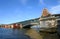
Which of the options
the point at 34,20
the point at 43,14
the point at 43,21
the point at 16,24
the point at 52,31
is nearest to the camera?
the point at 52,31

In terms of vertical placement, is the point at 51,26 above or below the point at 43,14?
below

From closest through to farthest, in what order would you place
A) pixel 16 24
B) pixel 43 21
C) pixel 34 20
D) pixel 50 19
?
1. pixel 50 19
2. pixel 43 21
3. pixel 34 20
4. pixel 16 24

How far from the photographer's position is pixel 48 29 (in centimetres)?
5922

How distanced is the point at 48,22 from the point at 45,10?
16.9 m

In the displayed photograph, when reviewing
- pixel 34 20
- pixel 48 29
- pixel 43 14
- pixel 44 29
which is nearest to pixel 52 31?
pixel 48 29

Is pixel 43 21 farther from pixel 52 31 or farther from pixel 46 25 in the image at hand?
pixel 52 31

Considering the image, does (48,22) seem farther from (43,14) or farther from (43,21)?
(43,14)

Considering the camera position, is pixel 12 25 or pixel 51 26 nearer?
pixel 51 26

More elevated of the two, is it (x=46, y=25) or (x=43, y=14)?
(x=43, y=14)

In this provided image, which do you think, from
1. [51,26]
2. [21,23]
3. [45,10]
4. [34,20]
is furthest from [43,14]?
[21,23]

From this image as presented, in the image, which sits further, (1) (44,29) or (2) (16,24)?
(2) (16,24)

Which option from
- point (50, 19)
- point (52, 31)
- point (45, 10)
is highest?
point (45, 10)

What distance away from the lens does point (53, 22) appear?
59.2 metres

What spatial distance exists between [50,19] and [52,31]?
19.8 ft
